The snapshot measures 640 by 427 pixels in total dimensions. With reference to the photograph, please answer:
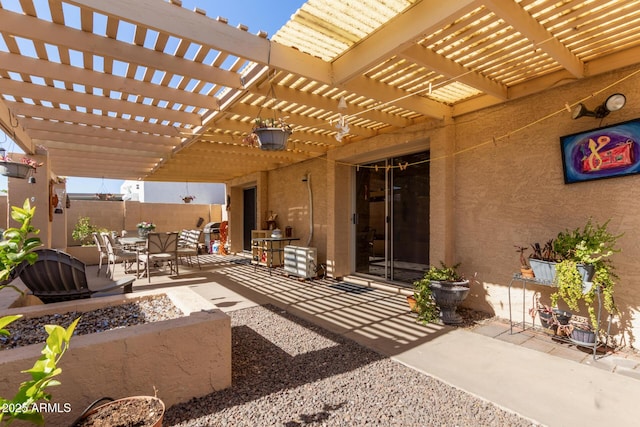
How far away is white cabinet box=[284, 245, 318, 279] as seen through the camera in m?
6.18

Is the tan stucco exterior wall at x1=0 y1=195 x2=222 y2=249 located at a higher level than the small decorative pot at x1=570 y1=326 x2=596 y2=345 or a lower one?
higher

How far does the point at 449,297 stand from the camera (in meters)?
3.61

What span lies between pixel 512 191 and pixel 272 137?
2861 mm

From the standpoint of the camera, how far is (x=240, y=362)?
8.84 feet

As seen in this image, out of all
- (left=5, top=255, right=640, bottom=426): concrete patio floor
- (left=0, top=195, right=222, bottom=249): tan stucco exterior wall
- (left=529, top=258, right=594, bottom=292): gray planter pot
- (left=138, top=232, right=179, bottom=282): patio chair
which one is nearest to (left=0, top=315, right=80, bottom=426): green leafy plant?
(left=5, top=255, right=640, bottom=426): concrete patio floor

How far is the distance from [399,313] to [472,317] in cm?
88

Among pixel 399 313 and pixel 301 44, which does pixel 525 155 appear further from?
pixel 301 44

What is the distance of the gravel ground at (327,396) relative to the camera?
6.37ft

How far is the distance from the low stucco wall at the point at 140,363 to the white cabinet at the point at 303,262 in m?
3.77

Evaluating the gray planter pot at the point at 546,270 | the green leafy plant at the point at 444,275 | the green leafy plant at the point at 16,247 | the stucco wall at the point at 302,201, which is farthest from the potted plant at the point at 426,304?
the green leafy plant at the point at 16,247

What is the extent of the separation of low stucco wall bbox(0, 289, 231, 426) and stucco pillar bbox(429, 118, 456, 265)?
10.1 feet

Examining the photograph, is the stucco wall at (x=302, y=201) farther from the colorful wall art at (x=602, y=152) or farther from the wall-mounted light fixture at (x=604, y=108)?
the wall-mounted light fixture at (x=604, y=108)

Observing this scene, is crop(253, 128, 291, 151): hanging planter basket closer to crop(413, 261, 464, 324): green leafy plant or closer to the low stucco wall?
the low stucco wall

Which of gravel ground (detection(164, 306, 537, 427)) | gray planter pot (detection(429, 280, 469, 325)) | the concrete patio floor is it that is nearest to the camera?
gravel ground (detection(164, 306, 537, 427))
